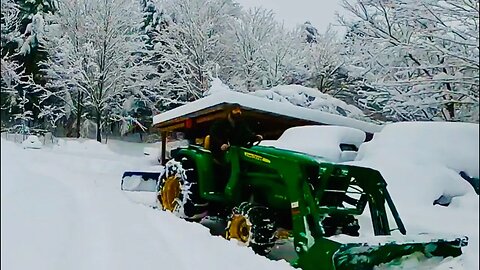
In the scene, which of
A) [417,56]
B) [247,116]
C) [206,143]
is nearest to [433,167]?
[417,56]

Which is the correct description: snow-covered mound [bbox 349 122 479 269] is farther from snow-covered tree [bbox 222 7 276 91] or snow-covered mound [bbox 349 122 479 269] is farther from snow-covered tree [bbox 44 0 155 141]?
snow-covered tree [bbox 44 0 155 141]

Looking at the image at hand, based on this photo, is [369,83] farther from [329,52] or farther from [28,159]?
[28,159]

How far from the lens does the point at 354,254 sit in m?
1.20

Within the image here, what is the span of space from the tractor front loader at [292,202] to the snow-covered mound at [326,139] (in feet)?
0.19

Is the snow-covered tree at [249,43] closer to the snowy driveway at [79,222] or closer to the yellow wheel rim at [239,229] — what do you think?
the snowy driveway at [79,222]

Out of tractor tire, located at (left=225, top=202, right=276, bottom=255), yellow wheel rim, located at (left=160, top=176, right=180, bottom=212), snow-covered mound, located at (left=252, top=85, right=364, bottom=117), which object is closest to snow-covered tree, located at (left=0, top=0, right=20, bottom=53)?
snow-covered mound, located at (left=252, top=85, right=364, bottom=117)

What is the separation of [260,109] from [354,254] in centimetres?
58

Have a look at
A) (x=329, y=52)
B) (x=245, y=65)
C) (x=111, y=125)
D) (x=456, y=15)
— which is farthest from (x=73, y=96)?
(x=456, y=15)

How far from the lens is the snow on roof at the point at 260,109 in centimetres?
68

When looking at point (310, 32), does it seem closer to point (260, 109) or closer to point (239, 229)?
point (260, 109)

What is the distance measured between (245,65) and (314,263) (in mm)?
656

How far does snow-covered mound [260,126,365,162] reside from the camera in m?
0.67

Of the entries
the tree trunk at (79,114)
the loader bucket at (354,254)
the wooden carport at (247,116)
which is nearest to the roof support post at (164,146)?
the wooden carport at (247,116)

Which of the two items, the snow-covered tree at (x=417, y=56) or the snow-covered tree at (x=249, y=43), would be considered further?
the snow-covered tree at (x=249, y=43)
